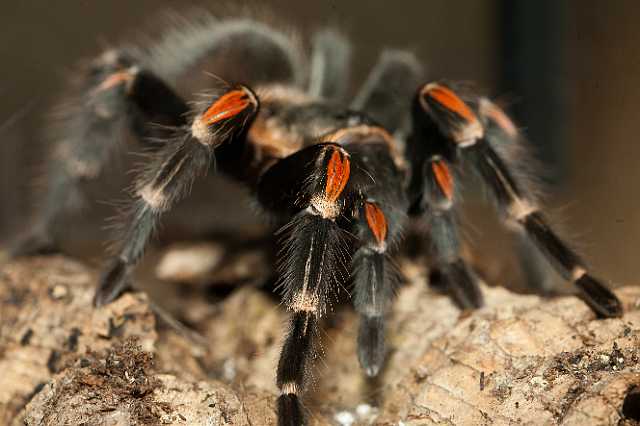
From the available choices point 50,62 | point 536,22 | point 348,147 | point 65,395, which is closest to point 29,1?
point 50,62

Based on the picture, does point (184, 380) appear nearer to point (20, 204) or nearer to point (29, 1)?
point (29, 1)

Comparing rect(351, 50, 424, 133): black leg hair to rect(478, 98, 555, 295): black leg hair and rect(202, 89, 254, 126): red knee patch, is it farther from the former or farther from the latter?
rect(202, 89, 254, 126): red knee patch

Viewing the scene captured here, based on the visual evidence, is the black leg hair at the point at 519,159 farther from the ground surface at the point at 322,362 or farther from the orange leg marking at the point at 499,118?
the ground surface at the point at 322,362

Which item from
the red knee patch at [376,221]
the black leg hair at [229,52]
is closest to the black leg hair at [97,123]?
the black leg hair at [229,52]

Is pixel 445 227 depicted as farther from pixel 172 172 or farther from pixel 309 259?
pixel 172 172

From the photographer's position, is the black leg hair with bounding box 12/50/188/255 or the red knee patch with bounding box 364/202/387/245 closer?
the red knee patch with bounding box 364/202/387/245

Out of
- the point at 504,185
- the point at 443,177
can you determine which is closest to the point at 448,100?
the point at 443,177

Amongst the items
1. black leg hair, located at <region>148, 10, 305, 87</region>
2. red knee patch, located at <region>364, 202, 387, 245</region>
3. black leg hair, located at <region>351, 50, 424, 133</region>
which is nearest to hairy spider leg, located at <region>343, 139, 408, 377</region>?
red knee patch, located at <region>364, 202, 387, 245</region>
